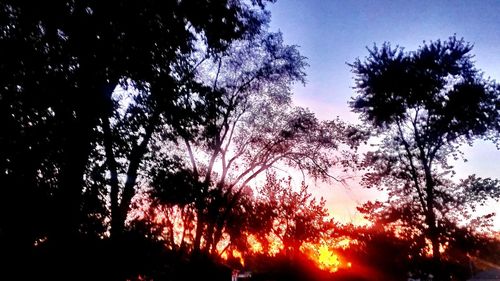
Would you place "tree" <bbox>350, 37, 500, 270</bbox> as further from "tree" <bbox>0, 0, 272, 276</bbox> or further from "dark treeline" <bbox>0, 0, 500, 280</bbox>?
"tree" <bbox>0, 0, 272, 276</bbox>

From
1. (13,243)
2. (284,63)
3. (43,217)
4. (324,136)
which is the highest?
(284,63)

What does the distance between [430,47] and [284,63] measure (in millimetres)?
10212

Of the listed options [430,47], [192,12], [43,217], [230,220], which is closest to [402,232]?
[430,47]

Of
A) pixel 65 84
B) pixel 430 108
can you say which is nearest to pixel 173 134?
pixel 65 84

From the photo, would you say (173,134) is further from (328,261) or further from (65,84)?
(328,261)

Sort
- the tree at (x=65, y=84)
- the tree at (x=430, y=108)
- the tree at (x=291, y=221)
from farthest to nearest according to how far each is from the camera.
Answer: the tree at (x=291, y=221) < the tree at (x=430, y=108) < the tree at (x=65, y=84)

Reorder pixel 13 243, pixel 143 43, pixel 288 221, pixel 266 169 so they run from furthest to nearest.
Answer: pixel 288 221 < pixel 266 169 < pixel 143 43 < pixel 13 243

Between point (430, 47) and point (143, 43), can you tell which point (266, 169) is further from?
point (143, 43)

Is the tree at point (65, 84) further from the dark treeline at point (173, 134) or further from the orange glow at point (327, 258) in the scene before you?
the orange glow at point (327, 258)

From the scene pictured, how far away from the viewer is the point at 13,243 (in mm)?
8828

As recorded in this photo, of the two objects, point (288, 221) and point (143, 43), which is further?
point (288, 221)

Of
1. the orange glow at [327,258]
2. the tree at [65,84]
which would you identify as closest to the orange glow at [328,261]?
the orange glow at [327,258]

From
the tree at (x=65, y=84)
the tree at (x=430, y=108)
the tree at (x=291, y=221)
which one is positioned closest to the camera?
the tree at (x=65, y=84)

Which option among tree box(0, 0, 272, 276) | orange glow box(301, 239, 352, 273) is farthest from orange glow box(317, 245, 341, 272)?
tree box(0, 0, 272, 276)
